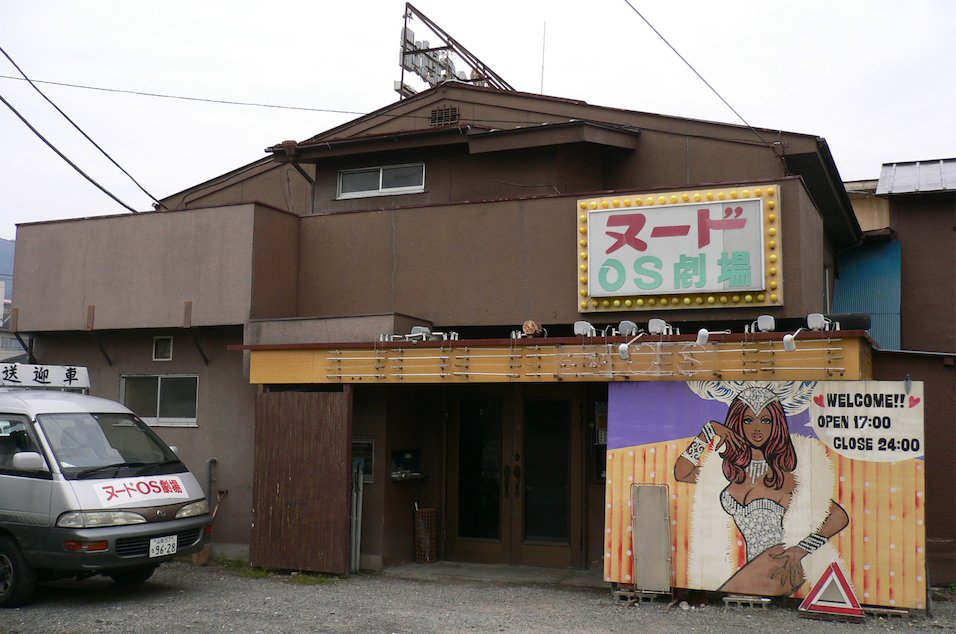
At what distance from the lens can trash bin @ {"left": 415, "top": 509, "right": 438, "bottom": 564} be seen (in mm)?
12797

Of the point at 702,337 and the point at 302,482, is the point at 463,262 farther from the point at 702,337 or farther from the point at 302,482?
the point at 702,337

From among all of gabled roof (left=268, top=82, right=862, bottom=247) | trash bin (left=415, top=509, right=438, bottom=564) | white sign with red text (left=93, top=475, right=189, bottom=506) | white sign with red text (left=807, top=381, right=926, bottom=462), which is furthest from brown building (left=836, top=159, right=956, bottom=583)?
white sign with red text (left=93, top=475, right=189, bottom=506)

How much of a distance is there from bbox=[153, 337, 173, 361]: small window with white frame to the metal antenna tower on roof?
7688 mm

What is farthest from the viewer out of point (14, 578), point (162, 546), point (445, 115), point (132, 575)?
point (445, 115)

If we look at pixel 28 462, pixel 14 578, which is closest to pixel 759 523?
pixel 28 462

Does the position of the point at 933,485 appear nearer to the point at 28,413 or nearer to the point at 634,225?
the point at 634,225

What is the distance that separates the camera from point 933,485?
1114 centimetres

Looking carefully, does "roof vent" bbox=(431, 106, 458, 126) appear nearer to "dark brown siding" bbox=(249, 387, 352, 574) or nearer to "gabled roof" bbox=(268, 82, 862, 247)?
"gabled roof" bbox=(268, 82, 862, 247)

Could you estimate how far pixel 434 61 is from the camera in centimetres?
1938

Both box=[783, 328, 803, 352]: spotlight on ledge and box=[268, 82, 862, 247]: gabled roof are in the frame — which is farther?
box=[268, 82, 862, 247]: gabled roof

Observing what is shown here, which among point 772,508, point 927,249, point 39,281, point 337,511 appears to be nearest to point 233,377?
point 337,511

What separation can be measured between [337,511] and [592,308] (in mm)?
4140

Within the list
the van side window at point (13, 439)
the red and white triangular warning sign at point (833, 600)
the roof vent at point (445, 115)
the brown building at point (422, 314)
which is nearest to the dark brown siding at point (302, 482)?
the brown building at point (422, 314)

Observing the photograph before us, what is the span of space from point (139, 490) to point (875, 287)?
1312cm
